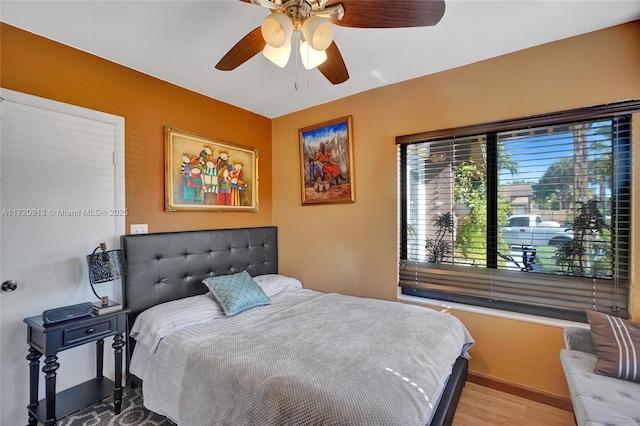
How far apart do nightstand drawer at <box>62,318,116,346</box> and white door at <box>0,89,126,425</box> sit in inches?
14.1

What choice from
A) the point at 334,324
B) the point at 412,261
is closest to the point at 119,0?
the point at 334,324

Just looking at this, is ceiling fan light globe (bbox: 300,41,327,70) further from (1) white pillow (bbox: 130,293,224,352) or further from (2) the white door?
(1) white pillow (bbox: 130,293,224,352)

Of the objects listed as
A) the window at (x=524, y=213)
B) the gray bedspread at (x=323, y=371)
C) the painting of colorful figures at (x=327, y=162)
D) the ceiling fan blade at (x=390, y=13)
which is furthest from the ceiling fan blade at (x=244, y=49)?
the gray bedspread at (x=323, y=371)

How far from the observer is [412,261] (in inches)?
107

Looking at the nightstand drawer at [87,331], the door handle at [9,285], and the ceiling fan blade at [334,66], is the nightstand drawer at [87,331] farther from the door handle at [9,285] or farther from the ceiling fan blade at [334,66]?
the ceiling fan blade at [334,66]

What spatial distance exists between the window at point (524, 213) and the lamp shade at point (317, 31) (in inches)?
59.3

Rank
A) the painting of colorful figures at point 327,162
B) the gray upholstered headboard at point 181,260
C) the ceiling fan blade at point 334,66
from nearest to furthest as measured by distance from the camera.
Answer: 1. the ceiling fan blade at point 334,66
2. the gray upholstered headboard at point 181,260
3. the painting of colorful figures at point 327,162

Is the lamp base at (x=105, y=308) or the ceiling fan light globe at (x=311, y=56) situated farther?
the lamp base at (x=105, y=308)

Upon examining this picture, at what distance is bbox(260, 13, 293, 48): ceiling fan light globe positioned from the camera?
130 cm

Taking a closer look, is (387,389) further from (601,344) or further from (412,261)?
(412,261)

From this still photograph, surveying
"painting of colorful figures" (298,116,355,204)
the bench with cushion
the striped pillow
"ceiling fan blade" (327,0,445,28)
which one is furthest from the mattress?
"ceiling fan blade" (327,0,445,28)

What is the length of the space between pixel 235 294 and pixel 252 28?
1.90 metres

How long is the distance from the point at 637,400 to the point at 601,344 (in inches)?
12.7

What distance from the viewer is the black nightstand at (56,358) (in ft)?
5.41
